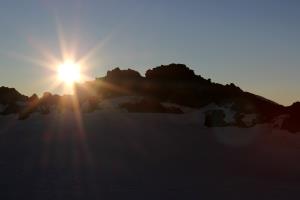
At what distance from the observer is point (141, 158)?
1677 cm

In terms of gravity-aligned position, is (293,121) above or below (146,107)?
below

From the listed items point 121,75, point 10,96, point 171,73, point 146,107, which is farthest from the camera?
point 10,96

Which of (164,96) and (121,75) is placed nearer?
(164,96)

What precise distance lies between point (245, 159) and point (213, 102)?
1416 centimetres

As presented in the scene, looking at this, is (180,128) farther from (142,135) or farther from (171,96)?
(171,96)

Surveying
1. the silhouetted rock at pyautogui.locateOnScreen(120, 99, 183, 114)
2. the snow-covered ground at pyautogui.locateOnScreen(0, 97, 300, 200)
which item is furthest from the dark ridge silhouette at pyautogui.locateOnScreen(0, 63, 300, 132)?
the snow-covered ground at pyautogui.locateOnScreen(0, 97, 300, 200)

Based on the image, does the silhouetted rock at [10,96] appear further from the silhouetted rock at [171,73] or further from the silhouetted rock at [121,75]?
the silhouetted rock at [171,73]

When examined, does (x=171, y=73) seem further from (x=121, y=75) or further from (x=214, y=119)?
(x=214, y=119)

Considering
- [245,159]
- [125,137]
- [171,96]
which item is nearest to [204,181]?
[245,159]

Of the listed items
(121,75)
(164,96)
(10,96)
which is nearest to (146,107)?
(164,96)

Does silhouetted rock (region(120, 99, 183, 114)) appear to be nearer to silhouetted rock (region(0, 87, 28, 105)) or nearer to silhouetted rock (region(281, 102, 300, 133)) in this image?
silhouetted rock (region(281, 102, 300, 133))

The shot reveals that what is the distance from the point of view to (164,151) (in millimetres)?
18406

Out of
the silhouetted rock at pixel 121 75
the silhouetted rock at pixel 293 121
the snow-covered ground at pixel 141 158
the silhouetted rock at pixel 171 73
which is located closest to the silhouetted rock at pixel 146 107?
the snow-covered ground at pixel 141 158

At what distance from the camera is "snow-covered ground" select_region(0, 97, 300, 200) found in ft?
37.9
